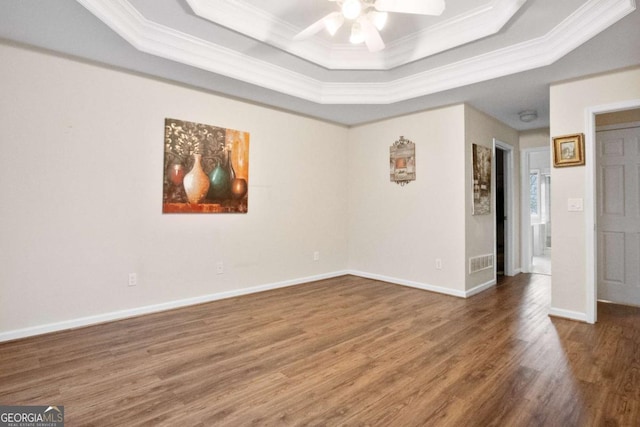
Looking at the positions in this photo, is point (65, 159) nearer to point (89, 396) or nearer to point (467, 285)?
point (89, 396)

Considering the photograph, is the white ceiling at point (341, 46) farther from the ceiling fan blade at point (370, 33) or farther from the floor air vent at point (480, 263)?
the floor air vent at point (480, 263)

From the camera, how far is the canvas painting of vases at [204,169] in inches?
136

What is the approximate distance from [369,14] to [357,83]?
1671mm

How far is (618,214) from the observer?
12.5ft

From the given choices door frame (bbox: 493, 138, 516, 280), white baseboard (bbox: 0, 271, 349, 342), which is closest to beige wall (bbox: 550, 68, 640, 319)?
door frame (bbox: 493, 138, 516, 280)

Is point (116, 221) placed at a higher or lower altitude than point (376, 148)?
lower

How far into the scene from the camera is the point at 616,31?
242 centimetres

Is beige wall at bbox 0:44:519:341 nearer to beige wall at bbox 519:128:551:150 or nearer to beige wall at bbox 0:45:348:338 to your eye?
beige wall at bbox 0:45:348:338

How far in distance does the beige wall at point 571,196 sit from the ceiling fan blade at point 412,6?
2116 mm

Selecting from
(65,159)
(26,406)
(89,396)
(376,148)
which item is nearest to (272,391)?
(89,396)

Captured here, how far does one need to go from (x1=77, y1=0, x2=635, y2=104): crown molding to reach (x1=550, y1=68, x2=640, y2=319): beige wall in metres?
0.68

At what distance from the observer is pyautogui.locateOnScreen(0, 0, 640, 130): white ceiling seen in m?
2.45

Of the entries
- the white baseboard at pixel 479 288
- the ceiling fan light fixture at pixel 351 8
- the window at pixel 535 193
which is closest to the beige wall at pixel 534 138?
the white baseboard at pixel 479 288

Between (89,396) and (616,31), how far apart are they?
14.6 feet
